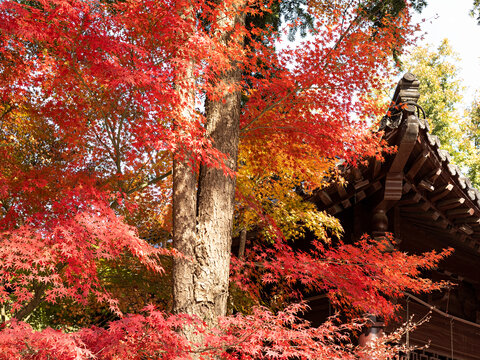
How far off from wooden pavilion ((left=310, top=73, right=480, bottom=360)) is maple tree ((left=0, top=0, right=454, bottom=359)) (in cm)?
42

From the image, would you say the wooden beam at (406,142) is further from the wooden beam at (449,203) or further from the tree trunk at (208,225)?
the tree trunk at (208,225)

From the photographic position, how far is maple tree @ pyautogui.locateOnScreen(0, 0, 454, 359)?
4.74 meters

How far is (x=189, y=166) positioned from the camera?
6.02 m

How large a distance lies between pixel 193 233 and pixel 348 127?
352 cm

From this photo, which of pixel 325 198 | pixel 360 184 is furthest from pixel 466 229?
pixel 325 198

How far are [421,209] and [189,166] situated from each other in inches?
179

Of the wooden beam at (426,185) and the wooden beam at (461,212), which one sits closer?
the wooden beam at (426,185)

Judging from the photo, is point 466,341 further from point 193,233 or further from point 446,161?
point 193,233

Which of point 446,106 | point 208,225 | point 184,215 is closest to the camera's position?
point 184,215

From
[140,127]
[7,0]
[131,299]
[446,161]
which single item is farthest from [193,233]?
[131,299]

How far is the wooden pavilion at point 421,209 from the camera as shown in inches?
283

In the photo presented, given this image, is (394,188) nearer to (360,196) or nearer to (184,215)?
(360,196)

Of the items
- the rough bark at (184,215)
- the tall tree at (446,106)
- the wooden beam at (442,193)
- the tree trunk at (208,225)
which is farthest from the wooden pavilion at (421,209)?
the tall tree at (446,106)

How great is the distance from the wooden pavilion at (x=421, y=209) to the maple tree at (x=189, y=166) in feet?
1.39
